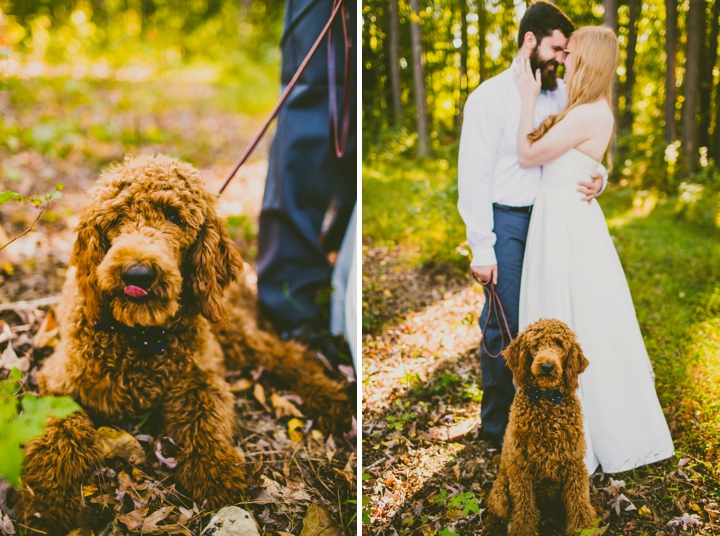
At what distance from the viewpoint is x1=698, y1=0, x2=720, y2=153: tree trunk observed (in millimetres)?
2723

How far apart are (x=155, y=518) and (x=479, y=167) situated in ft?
7.30

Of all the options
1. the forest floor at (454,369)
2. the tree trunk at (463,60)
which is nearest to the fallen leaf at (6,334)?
the forest floor at (454,369)

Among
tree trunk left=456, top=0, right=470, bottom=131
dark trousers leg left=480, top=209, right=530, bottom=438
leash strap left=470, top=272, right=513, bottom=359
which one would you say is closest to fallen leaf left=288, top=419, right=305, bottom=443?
dark trousers leg left=480, top=209, right=530, bottom=438

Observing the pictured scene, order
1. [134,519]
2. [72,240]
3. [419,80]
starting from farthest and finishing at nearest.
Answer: [72,240] → [419,80] → [134,519]

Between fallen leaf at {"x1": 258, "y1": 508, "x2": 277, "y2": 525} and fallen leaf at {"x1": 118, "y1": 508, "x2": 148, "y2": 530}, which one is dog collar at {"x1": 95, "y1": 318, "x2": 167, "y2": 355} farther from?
fallen leaf at {"x1": 258, "y1": 508, "x2": 277, "y2": 525}

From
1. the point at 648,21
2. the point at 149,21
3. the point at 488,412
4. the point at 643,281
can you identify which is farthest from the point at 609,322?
the point at 149,21

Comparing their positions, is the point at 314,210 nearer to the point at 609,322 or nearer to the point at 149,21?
the point at 609,322

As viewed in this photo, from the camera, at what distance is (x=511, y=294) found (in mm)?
2564

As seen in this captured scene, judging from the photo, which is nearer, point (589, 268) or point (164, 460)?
point (164, 460)

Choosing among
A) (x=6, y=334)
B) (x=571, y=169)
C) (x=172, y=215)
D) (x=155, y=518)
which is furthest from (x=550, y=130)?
(x=6, y=334)

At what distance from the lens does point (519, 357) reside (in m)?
2.15

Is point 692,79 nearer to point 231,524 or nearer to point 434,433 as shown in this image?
point 434,433

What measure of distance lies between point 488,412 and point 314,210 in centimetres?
184

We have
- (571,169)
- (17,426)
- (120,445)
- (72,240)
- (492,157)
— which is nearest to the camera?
(17,426)
